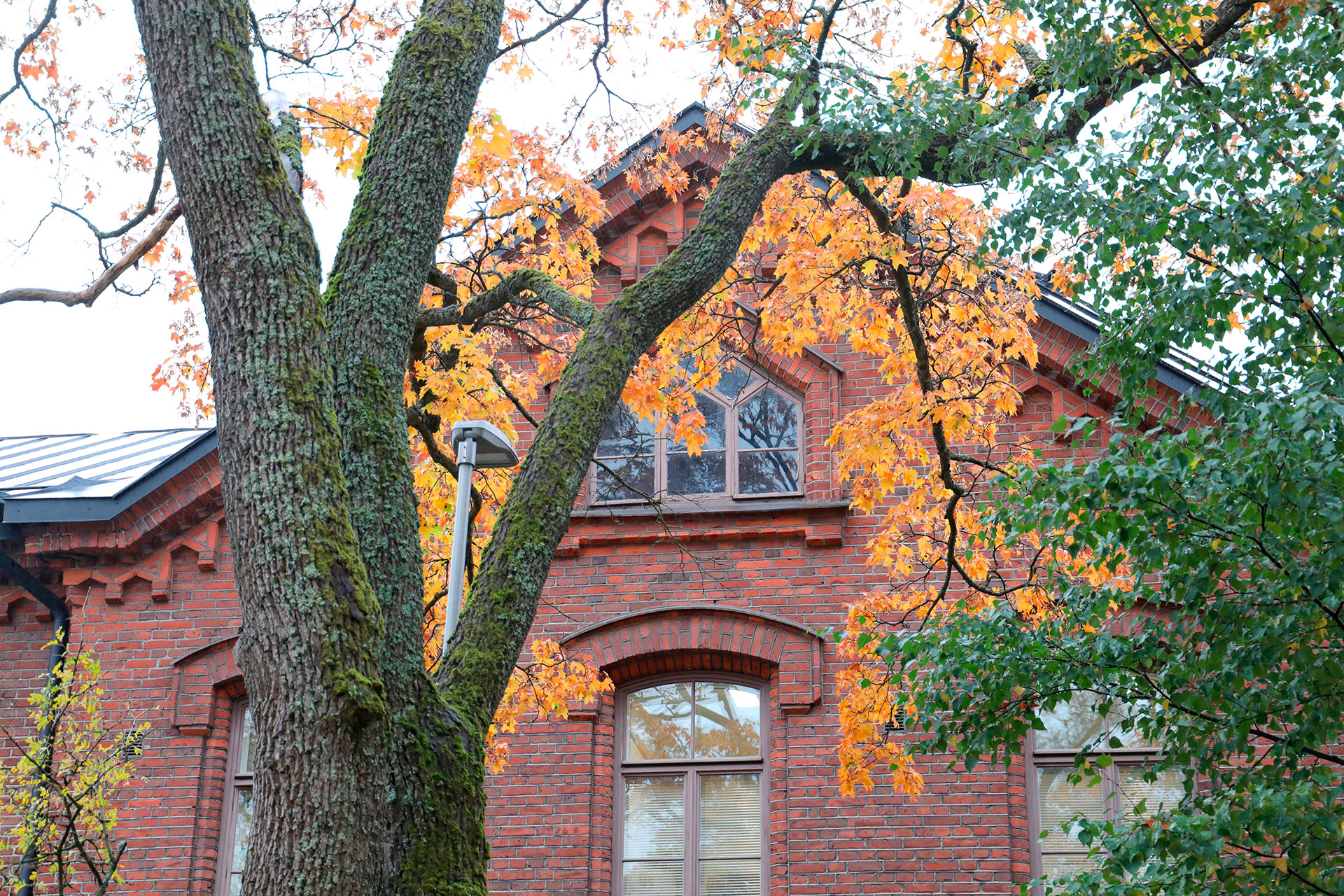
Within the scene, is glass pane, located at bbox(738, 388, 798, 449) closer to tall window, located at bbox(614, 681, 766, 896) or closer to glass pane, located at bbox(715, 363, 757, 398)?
glass pane, located at bbox(715, 363, 757, 398)

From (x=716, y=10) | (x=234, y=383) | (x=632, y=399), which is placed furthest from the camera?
(x=716, y=10)

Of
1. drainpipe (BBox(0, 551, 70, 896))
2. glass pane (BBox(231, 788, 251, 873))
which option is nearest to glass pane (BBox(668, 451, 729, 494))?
glass pane (BBox(231, 788, 251, 873))

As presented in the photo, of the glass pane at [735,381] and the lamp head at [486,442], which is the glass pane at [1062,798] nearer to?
the glass pane at [735,381]

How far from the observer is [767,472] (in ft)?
33.9

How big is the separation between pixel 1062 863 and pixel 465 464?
5122mm

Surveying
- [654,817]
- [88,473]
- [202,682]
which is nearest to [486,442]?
[654,817]

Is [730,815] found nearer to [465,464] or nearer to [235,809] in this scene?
[235,809]

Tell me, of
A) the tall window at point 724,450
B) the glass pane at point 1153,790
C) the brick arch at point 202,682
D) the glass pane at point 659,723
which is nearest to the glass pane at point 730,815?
the glass pane at point 659,723

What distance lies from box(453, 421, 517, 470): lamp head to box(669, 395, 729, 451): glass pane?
3.45 meters

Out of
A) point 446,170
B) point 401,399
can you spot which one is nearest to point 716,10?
point 446,170

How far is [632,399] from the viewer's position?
8.07 metres

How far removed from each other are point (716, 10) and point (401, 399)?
17.0 ft

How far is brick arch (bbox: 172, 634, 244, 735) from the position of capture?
10.0m

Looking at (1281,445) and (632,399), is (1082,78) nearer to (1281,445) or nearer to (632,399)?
(1281,445)
